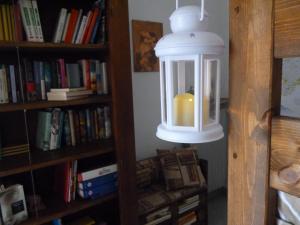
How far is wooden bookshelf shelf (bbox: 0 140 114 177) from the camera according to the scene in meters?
1.22

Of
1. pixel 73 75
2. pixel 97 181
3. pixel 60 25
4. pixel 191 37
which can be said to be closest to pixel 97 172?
pixel 97 181

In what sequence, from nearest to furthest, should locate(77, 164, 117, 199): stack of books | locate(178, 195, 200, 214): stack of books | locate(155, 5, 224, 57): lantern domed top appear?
1. locate(155, 5, 224, 57): lantern domed top
2. locate(77, 164, 117, 199): stack of books
3. locate(178, 195, 200, 214): stack of books

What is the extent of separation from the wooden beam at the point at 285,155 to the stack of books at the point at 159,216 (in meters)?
1.41

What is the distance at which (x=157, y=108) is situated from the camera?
7.46 ft

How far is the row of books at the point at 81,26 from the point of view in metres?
1.37

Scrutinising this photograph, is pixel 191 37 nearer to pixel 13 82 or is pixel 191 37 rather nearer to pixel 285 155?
pixel 285 155

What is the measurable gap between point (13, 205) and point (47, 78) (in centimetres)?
69

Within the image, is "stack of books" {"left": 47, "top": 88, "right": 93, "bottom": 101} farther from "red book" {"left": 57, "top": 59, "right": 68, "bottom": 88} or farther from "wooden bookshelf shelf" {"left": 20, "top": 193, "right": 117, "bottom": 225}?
"wooden bookshelf shelf" {"left": 20, "top": 193, "right": 117, "bottom": 225}

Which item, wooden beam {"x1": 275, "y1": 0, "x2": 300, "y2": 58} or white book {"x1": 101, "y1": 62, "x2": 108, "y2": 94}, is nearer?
wooden beam {"x1": 275, "y1": 0, "x2": 300, "y2": 58}

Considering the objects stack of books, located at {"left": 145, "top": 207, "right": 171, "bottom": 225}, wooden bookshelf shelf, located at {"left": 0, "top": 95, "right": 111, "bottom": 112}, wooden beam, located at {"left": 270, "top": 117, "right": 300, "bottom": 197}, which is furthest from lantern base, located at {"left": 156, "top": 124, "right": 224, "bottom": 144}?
stack of books, located at {"left": 145, "top": 207, "right": 171, "bottom": 225}

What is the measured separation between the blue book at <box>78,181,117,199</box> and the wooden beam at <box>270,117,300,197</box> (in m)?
1.18

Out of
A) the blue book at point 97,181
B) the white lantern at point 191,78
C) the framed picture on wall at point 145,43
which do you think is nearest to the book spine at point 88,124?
the blue book at point 97,181

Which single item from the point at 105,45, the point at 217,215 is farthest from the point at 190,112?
the point at 217,215

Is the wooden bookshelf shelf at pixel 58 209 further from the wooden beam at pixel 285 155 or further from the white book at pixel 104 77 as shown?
the wooden beam at pixel 285 155
